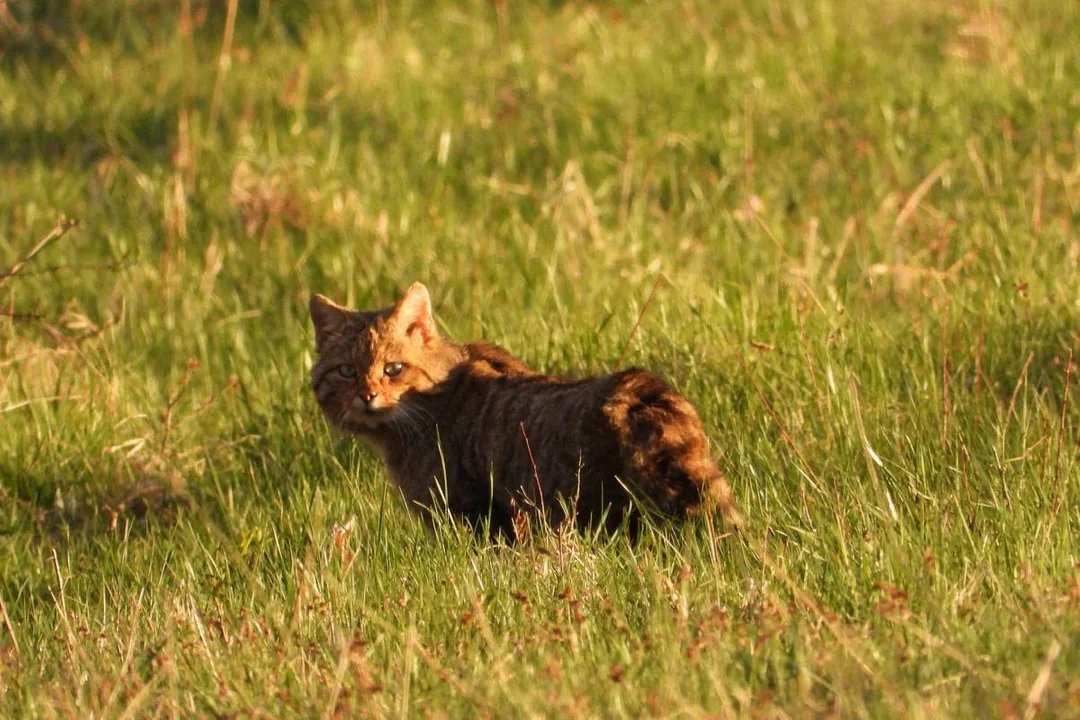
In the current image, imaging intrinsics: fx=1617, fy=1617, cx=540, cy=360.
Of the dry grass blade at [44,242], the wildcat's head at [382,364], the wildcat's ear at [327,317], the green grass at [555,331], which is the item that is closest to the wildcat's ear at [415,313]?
the wildcat's head at [382,364]

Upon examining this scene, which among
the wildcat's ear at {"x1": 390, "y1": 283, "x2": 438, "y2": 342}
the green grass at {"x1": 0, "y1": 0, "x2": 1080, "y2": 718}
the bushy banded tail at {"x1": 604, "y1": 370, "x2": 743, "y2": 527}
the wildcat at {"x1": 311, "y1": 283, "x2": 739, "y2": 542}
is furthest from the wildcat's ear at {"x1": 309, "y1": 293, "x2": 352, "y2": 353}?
the bushy banded tail at {"x1": 604, "y1": 370, "x2": 743, "y2": 527}

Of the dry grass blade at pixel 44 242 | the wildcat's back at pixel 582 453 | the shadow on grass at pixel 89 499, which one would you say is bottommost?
the shadow on grass at pixel 89 499

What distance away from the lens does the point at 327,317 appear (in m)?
5.35

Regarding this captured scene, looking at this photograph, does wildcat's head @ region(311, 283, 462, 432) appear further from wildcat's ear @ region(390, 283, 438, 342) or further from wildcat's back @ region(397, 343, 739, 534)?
wildcat's back @ region(397, 343, 739, 534)

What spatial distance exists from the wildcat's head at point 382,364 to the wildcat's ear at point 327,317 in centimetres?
1

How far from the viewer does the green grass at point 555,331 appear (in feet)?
10.9

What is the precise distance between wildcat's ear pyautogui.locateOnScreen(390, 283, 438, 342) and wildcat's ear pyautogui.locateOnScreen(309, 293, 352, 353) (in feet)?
0.83

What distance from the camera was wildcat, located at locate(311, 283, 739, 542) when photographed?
418cm

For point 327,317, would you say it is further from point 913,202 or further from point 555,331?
point 913,202

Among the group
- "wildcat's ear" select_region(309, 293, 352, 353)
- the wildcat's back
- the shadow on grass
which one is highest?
"wildcat's ear" select_region(309, 293, 352, 353)

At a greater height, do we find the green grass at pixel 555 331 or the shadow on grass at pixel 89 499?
the green grass at pixel 555 331

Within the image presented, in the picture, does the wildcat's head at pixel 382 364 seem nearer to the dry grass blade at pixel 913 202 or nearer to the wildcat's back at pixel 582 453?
the wildcat's back at pixel 582 453

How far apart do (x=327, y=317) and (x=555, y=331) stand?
3.18 feet

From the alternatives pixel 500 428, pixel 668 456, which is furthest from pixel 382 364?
pixel 668 456
